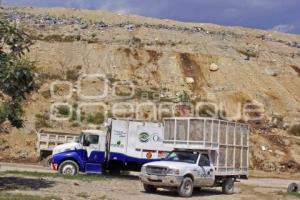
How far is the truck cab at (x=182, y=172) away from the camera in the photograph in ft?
76.3

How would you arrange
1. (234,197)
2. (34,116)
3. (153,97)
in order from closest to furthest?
(234,197), (34,116), (153,97)

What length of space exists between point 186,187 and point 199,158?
172 centimetres

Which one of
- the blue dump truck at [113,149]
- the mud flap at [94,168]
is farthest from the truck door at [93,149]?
the mud flap at [94,168]

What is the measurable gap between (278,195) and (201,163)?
458cm

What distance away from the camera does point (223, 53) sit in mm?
66000

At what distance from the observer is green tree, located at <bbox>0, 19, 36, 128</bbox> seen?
22.2m

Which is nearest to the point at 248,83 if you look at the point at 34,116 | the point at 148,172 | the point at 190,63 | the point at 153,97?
the point at 190,63

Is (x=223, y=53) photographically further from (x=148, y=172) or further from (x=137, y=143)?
(x=148, y=172)

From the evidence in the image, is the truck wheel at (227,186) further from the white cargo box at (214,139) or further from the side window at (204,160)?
the side window at (204,160)

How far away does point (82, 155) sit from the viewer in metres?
31.1

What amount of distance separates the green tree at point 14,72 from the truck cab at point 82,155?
754cm

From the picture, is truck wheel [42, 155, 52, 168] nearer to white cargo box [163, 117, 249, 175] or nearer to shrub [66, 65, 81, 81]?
white cargo box [163, 117, 249, 175]

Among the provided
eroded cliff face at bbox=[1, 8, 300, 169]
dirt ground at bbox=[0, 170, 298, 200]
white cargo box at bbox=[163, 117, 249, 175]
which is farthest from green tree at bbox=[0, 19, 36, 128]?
eroded cliff face at bbox=[1, 8, 300, 169]

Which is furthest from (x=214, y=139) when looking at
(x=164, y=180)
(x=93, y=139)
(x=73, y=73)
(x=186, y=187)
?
(x=73, y=73)
